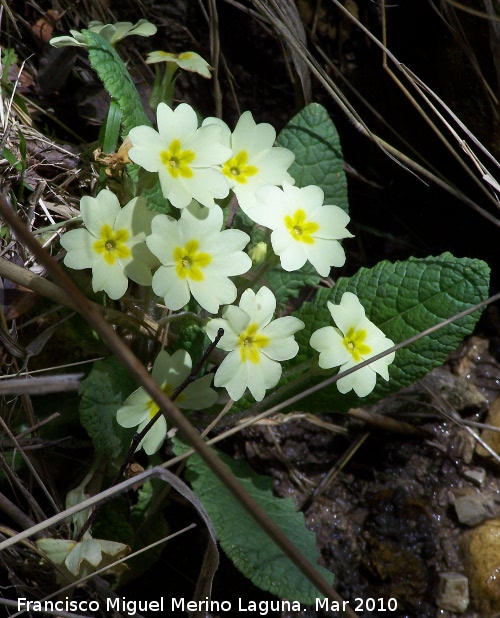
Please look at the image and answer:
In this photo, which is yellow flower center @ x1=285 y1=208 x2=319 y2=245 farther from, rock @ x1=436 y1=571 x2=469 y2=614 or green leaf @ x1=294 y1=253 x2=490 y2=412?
rock @ x1=436 y1=571 x2=469 y2=614

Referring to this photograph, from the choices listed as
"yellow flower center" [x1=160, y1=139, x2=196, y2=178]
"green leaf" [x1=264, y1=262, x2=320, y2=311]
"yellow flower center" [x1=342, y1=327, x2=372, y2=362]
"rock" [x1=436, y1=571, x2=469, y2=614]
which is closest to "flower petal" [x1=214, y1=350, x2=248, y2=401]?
"yellow flower center" [x1=342, y1=327, x2=372, y2=362]

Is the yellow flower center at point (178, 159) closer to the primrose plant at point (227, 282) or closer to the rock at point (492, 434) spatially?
the primrose plant at point (227, 282)

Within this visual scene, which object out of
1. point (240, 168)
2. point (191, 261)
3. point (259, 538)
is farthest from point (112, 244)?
point (259, 538)

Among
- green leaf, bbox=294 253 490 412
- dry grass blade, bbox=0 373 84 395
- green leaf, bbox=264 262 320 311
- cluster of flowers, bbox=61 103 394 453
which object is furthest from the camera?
green leaf, bbox=264 262 320 311

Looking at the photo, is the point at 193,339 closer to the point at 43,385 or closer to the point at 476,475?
the point at 43,385

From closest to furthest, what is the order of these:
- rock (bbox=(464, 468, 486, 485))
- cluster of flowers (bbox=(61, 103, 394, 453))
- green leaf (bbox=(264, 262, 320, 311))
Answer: cluster of flowers (bbox=(61, 103, 394, 453))
green leaf (bbox=(264, 262, 320, 311))
rock (bbox=(464, 468, 486, 485))

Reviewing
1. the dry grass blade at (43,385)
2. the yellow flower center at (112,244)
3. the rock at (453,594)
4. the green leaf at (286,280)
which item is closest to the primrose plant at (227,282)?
the yellow flower center at (112,244)

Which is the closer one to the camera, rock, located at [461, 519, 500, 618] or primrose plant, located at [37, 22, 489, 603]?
primrose plant, located at [37, 22, 489, 603]
